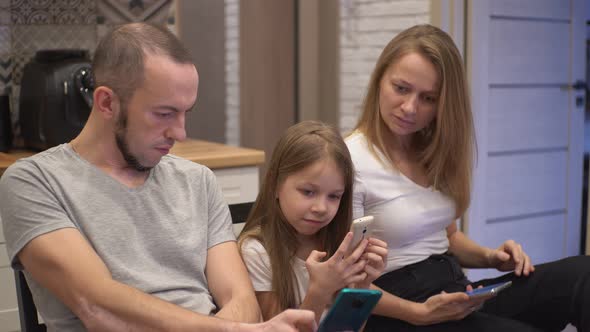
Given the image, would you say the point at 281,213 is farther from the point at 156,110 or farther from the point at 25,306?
the point at 25,306

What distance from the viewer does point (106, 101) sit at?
1.41 meters

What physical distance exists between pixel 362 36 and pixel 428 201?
7.03 feet

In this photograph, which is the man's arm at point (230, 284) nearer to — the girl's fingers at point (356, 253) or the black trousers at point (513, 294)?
the girl's fingers at point (356, 253)

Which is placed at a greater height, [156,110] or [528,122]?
[156,110]

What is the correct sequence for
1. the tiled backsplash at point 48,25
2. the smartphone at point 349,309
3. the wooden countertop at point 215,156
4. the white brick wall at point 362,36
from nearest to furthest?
1. the smartphone at point 349,309
2. the wooden countertop at point 215,156
3. the tiled backsplash at point 48,25
4. the white brick wall at point 362,36

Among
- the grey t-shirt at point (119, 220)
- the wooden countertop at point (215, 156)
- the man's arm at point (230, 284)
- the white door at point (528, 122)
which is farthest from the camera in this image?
the white door at point (528, 122)

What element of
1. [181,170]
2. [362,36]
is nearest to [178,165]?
[181,170]

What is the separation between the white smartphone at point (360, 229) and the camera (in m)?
1.37

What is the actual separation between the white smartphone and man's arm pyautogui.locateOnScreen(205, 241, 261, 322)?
23 cm

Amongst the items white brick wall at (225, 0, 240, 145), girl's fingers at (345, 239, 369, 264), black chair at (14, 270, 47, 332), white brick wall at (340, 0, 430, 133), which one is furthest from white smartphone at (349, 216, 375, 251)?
white brick wall at (225, 0, 240, 145)

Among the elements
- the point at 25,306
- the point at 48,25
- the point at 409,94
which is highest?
the point at 48,25

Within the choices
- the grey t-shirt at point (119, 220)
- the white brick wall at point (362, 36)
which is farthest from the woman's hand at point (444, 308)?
the white brick wall at point (362, 36)

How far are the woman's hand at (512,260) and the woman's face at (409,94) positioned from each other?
0.40 metres

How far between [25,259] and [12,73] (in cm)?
170
